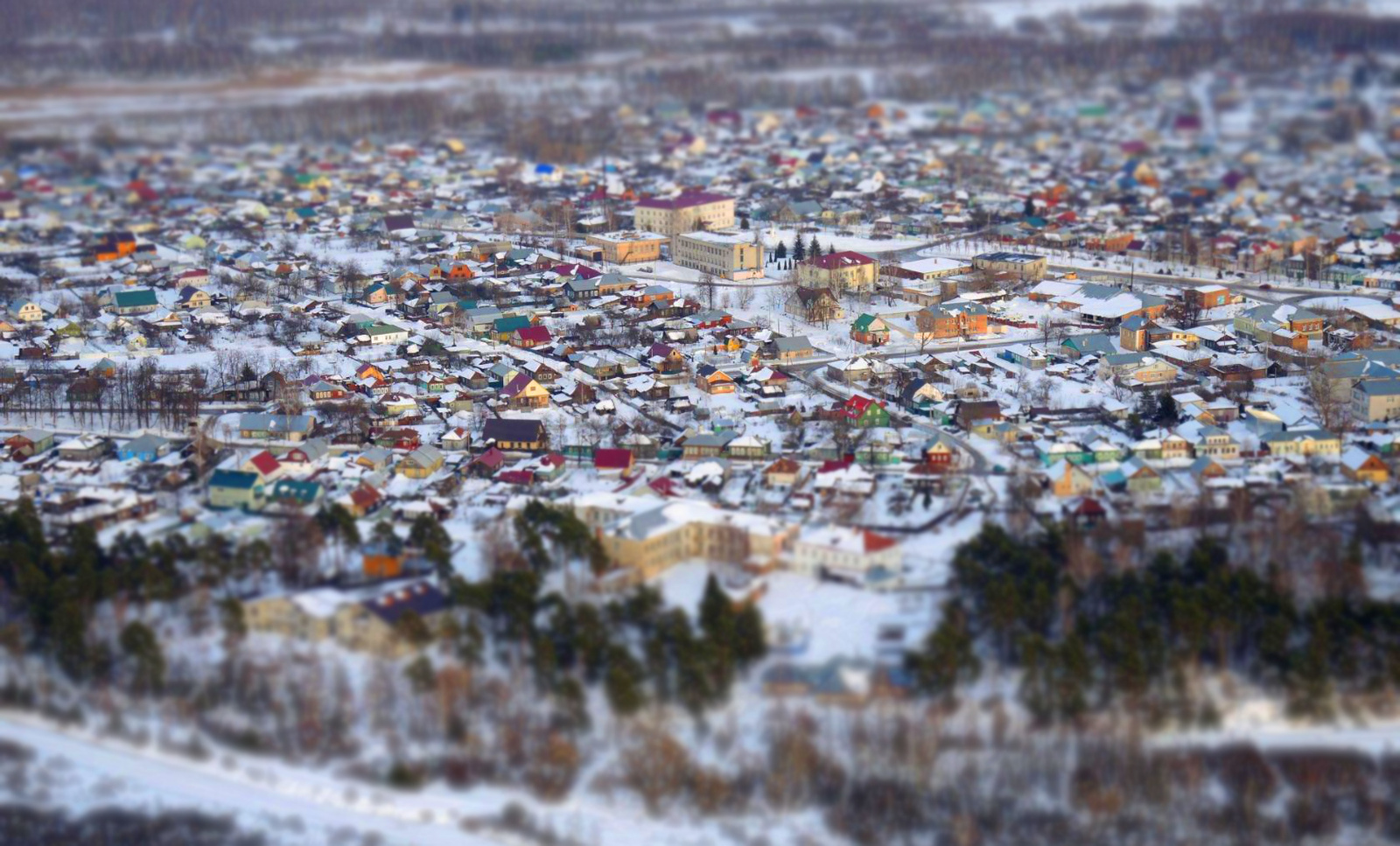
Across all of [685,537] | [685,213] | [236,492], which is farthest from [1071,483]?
A: [685,213]

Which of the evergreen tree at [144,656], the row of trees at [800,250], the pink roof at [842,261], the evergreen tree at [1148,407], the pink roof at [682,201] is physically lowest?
the evergreen tree at [144,656]

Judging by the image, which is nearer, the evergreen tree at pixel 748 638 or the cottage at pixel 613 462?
the evergreen tree at pixel 748 638

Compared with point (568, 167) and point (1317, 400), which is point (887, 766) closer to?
point (1317, 400)

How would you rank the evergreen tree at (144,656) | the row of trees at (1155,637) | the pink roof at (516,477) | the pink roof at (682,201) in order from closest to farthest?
the row of trees at (1155,637)
the evergreen tree at (144,656)
the pink roof at (516,477)
the pink roof at (682,201)

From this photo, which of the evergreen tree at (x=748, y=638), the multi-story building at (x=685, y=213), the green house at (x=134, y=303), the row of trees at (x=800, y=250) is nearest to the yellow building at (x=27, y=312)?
the green house at (x=134, y=303)

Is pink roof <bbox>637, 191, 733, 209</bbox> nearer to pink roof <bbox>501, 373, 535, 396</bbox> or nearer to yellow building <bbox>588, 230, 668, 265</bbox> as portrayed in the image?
yellow building <bbox>588, 230, 668, 265</bbox>

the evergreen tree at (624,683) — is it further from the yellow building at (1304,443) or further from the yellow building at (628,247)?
the yellow building at (628,247)

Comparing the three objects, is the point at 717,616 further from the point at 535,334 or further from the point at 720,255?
the point at 720,255

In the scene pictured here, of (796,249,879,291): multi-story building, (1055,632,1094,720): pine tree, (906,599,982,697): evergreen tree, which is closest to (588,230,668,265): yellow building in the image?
(796,249,879,291): multi-story building

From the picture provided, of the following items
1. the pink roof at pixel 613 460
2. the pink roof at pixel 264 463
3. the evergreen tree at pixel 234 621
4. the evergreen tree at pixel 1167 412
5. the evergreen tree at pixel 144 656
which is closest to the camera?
the evergreen tree at pixel 144 656
